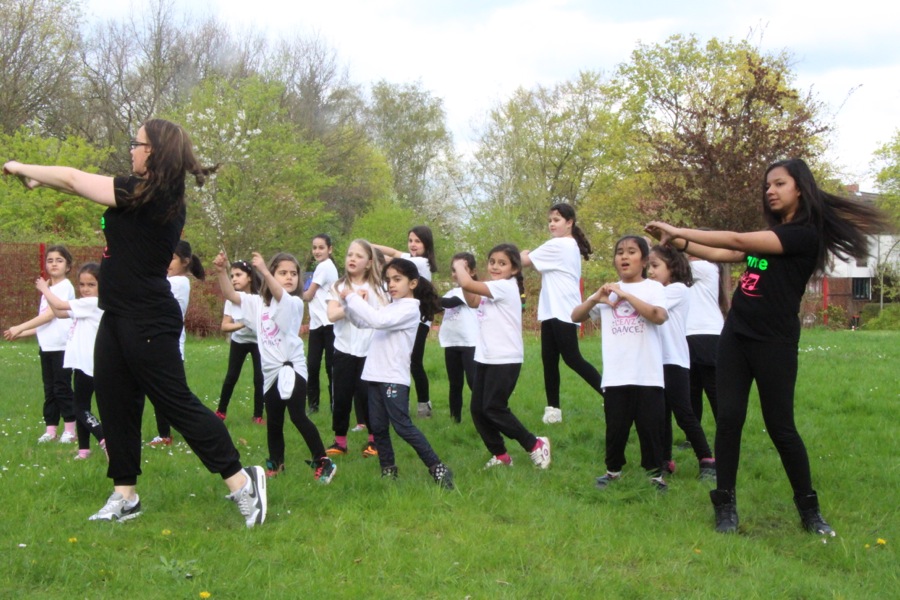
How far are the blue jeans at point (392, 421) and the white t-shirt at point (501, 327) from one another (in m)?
0.75

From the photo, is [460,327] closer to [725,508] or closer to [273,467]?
[273,467]

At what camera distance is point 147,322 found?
4500 millimetres

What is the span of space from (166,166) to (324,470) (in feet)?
7.74

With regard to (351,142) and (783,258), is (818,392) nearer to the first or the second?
(783,258)

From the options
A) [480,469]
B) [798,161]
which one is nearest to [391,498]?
[480,469]

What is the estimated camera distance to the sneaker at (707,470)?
581cm

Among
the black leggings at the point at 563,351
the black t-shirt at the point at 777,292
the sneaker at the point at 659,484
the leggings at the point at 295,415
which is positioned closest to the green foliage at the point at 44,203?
the black leggings at the point at 563,351

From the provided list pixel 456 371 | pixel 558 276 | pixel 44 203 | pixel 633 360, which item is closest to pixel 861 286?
pixel 44 203

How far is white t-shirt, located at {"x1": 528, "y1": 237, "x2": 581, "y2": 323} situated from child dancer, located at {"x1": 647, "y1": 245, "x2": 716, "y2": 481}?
1.37 metres

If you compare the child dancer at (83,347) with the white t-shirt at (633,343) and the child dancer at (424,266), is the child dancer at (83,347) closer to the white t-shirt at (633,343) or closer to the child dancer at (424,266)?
the child dancer at (424,266)

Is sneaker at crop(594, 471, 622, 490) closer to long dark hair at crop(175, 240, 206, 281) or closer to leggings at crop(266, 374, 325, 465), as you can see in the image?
leggings at crop(266, 374, 325, 465)

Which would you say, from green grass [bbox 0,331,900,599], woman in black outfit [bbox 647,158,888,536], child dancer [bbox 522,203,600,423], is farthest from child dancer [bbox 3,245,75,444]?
woman in black outfit [bbox 647,158,888,536]

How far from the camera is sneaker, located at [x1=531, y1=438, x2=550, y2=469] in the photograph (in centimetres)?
→ 609

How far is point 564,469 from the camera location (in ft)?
20.3
